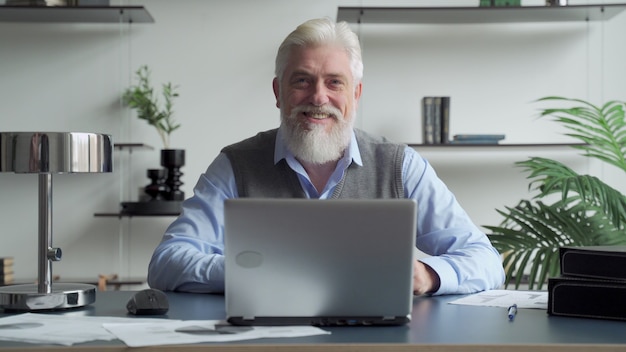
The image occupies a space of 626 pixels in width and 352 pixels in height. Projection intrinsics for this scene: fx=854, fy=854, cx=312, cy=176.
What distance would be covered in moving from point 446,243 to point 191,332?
1.02 metres

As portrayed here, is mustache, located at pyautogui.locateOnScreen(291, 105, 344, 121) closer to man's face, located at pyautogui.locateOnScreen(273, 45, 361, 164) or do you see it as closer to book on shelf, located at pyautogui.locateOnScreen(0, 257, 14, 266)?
man's face, located at pyautogui.locateOnScreen(273, 45, 361, 164)

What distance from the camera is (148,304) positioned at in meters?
1.48

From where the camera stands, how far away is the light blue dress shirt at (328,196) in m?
1.85

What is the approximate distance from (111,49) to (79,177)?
0.64 m

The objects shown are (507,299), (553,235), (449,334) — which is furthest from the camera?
(553,235)

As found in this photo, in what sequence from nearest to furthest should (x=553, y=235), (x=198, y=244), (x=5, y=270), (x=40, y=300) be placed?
(x=40, y=300)
(x=198, y=244)
(x=553, y=235)
(x=5, y=270)

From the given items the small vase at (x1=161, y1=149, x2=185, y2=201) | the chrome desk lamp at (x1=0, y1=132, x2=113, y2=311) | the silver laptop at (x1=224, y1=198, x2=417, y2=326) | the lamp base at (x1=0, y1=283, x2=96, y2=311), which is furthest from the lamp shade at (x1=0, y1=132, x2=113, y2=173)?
the small vase at (x1=161, y1=149, x2=185, y2=201)

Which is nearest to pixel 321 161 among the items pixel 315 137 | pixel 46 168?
pixel 315 137

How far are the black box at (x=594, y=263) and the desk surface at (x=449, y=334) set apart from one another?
0.30 feet

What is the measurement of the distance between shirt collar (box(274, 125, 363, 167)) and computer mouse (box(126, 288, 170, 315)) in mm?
839

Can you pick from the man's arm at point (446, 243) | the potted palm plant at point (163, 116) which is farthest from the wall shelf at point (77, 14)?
the man's arm at point (446, 243)

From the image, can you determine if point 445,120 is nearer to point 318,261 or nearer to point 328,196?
point 328,196

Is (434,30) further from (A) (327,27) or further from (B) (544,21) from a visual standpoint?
(A) (327,27)

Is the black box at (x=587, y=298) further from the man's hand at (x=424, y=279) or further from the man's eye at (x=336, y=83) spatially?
the man's eye at (x=336, y=83)
